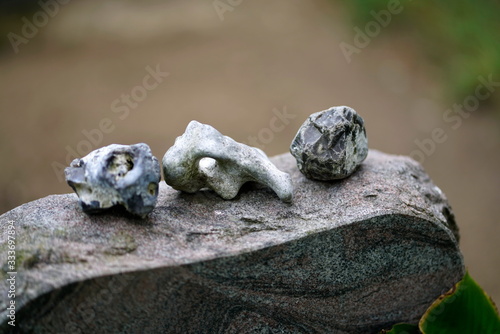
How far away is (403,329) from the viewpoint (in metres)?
1.63

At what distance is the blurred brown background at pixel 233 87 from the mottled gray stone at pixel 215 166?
189 centimetres

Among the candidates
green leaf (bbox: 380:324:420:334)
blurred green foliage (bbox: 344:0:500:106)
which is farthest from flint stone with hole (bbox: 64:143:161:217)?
blurred green foliage (bbox: 344:0:500:106)

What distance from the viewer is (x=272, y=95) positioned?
404cm

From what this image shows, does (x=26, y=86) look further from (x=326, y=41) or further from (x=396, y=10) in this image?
(x=396, y=10)

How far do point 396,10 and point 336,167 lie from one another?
3.34m

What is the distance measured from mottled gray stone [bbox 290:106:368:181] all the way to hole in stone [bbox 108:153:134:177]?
0.53 meters

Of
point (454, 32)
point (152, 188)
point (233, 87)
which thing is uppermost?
point (152, 188)

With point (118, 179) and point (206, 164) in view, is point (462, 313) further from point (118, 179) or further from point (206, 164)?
point (118, 179)

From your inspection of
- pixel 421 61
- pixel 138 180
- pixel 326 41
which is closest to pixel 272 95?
pixel 326 41

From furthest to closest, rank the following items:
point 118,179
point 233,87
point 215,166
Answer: point 233,87 → point 215,166 → point 118,179

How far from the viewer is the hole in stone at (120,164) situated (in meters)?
1.43

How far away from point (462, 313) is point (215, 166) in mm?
866

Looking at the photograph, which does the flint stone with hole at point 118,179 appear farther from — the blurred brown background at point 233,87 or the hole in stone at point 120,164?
the blurred brown background at point 233,87

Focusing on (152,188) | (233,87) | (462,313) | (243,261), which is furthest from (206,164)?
(233,87)
